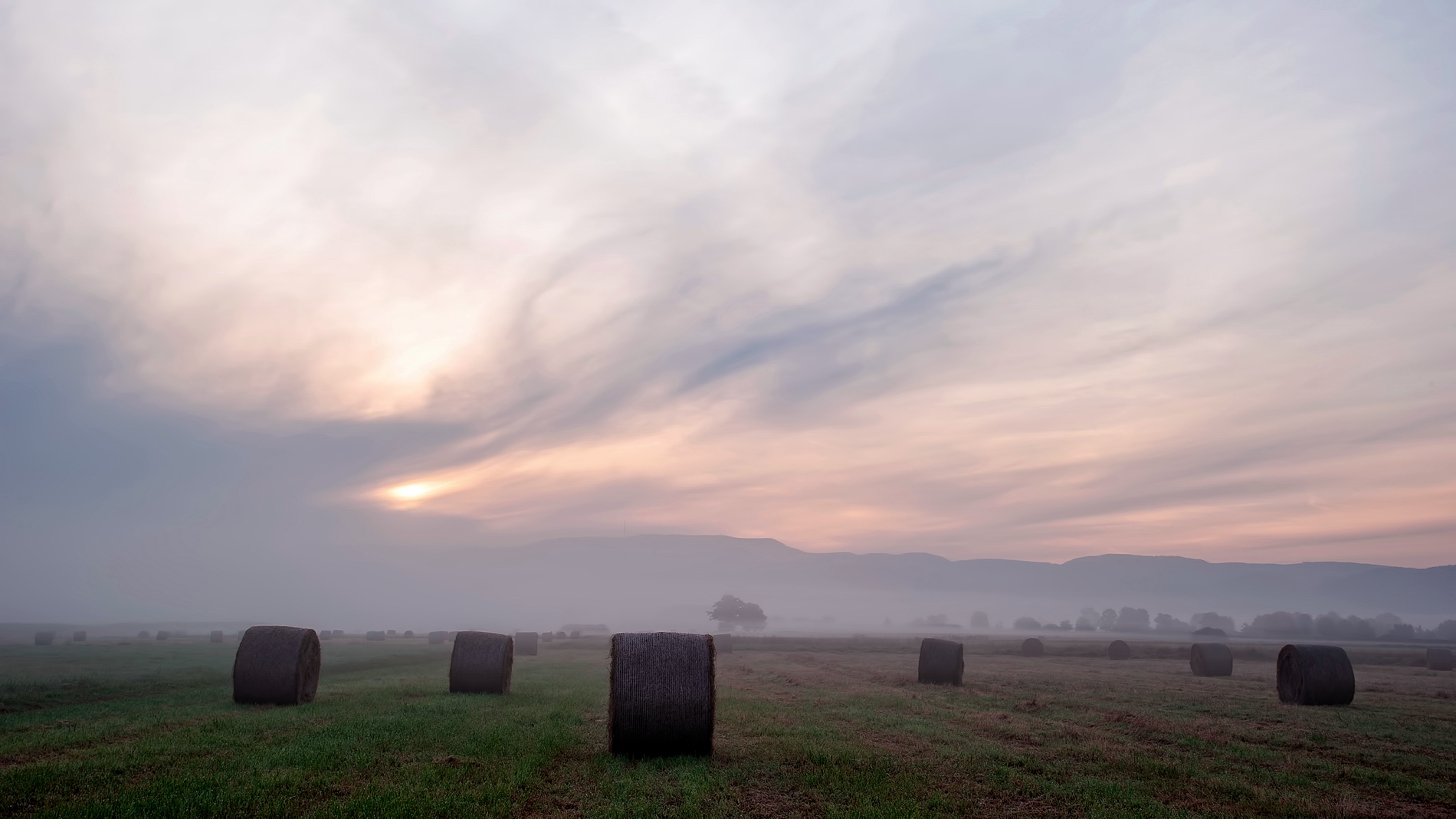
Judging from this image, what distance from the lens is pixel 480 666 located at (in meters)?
24.4

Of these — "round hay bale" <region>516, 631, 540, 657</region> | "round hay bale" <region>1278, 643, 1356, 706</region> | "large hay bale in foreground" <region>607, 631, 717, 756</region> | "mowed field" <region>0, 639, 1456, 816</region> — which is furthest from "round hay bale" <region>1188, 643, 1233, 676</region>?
"round hay bale" <region>516, 631, 540, 657</region>

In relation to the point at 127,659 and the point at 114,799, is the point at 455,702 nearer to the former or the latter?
the point at 114,799

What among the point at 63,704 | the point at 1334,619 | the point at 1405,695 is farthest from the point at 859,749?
the point at 1334,619

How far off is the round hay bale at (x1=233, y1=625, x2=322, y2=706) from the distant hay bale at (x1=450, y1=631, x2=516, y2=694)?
4177 millimetres

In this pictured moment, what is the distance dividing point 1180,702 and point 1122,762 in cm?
1206

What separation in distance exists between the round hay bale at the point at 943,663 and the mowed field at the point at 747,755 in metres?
1.58

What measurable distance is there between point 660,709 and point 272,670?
1277 centimetres

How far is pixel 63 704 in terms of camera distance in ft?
71.4

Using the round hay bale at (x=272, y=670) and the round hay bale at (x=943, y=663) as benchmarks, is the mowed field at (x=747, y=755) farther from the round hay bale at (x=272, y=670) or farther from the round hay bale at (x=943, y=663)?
the round hay bale at (x=943, y=663)

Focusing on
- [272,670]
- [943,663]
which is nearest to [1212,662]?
[943,663]

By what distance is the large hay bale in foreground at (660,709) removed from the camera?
47.6ft

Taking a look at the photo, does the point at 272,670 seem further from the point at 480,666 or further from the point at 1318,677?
the point at 1318,677

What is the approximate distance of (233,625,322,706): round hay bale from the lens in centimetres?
2091

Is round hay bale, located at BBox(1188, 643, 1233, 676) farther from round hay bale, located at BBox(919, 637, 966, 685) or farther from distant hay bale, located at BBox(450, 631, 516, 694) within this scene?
distant hay bale, located at BBox(450, 631, 516, 694)
